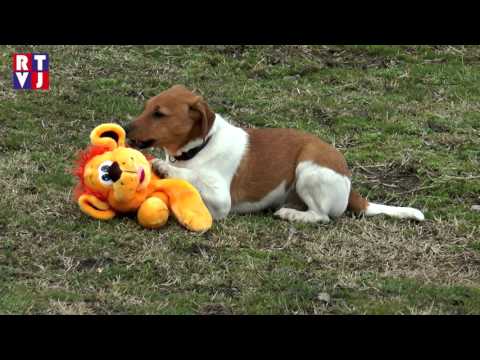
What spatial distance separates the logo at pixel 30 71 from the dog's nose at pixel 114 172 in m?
3.93

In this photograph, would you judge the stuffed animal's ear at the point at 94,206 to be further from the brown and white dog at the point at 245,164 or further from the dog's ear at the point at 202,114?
the dog's ear at the point at 202,114

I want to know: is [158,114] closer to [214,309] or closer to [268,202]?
[268,202]

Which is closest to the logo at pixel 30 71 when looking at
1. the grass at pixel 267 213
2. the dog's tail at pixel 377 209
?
the grass at pixel 267 213

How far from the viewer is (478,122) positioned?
10.3m

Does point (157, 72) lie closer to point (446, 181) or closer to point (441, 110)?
point (441, 110)

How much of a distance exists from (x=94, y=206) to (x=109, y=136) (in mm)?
550

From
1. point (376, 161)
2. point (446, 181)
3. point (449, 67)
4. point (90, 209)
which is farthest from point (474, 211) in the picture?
point (449, 67)

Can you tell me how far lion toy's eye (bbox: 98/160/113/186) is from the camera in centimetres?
684

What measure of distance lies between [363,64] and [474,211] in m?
4.42

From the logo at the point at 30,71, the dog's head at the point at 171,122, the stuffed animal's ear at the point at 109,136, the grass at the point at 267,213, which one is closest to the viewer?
the grass at the point at 267,213

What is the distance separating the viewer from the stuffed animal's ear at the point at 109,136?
23.0 ft

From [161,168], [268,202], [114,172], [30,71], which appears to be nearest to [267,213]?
[268,202]

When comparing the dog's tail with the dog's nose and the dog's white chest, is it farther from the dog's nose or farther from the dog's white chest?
the dog's nose

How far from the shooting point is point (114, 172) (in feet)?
22.3
